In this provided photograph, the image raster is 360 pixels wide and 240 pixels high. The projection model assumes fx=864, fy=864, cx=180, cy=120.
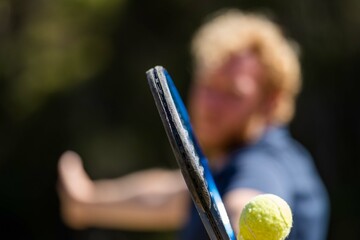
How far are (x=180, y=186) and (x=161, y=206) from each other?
0.08 m

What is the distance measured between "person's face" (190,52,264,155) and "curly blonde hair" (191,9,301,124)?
0.10ft

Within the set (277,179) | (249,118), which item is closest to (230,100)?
(249,118)

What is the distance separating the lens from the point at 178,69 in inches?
227

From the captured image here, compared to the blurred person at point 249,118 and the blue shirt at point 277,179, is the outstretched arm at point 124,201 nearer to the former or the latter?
the blurred person at point 249,118

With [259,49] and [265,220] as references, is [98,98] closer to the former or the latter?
[259,49]

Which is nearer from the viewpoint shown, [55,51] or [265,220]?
[265,220]

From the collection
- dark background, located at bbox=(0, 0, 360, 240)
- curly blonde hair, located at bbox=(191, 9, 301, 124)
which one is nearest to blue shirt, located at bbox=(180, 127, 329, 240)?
curly blonde hair, located at bbox=(191, 9, 301, 124)

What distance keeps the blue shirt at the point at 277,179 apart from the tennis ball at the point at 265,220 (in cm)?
62

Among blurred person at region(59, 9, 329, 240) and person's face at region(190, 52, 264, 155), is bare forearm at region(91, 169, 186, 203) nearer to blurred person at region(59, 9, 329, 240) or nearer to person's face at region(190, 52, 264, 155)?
blurred person at region(59, 9, 329, 240)

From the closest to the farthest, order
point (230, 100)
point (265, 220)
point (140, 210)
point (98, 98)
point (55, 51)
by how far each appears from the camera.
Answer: point (265, 220) < point (230, 100) < point (140, 210) < point (55, 51) < point (98, 98)

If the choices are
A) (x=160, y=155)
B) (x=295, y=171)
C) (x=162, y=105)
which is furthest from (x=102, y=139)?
(x=162, y=105)

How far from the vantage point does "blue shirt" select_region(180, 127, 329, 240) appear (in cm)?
162

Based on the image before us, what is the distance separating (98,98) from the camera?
6.24 metres

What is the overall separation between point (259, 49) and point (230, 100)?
0.52 ft
